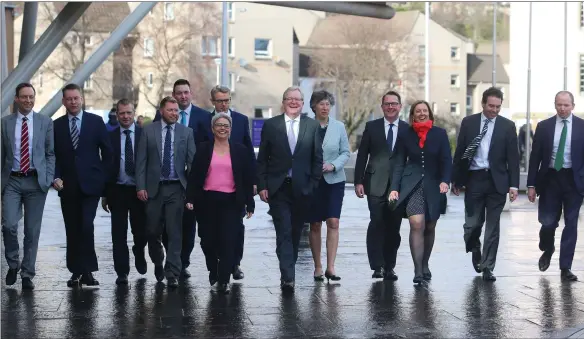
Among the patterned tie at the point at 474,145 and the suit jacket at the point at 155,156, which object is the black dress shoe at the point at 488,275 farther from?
the suit jacket at the point at 155,156

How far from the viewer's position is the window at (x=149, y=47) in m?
73.5

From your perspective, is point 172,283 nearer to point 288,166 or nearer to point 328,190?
point 288,166

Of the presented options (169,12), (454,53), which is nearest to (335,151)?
(169,12)

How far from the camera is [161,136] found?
12.0m

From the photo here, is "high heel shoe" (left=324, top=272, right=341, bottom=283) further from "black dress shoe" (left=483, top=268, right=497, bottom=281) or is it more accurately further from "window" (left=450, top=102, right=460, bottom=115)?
"window" (left=450, top=102, right=460, bottom=115)

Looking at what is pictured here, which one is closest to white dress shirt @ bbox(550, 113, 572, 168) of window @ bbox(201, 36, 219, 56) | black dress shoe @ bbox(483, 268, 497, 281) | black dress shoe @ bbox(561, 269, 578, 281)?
black dress shoe @ bbox(561, 269, 578, 281)

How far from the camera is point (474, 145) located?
1271cm

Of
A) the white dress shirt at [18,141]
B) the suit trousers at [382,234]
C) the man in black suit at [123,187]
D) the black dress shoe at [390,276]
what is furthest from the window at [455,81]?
the white dress shirt at [18,141]

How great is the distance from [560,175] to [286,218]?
2.97 m

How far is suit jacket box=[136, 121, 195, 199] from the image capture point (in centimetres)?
1185

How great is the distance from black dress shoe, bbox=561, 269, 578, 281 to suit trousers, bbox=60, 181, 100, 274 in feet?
15.0

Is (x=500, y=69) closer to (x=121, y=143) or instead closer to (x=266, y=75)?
(x=266, y=75)

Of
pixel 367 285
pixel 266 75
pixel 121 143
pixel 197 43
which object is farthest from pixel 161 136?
pixel 266 75

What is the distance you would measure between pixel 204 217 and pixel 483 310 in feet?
9.30
